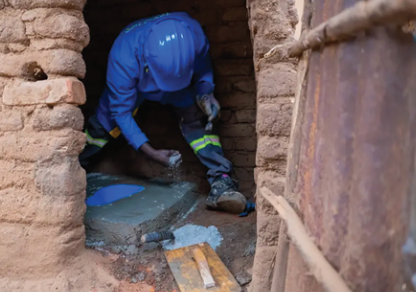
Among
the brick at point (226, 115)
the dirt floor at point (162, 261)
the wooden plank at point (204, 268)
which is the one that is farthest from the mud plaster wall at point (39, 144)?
the brick at point (226, 115)

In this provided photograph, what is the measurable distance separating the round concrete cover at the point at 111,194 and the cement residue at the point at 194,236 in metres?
0.59

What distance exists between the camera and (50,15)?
1.63m

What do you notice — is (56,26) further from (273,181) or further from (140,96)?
(273,181)

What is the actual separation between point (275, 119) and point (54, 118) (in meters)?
1.07

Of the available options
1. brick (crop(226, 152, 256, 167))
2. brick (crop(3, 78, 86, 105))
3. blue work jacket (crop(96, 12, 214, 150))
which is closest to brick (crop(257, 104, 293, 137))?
brick (crop(3, 78, 86, 105))

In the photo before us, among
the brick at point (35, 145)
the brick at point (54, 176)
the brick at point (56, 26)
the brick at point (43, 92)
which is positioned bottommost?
the brick at point (54, 176)

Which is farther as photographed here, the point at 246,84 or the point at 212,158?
the point at 246,84

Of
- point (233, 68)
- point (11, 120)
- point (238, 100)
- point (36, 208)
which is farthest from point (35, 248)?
point (233, 68)

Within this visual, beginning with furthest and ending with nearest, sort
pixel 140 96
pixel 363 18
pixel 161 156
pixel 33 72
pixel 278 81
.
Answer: pixel 140 96, pixel 161 156, pixel 33 72, pixel 278 81, pixel 363 18

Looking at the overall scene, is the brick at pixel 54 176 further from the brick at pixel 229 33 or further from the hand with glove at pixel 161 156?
the brick at pixel 229 33

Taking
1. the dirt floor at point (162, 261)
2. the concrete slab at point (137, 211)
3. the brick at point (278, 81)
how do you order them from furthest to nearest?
the concrete slab at point (137, 211) < the dirt floor at point (162, 261) < the brick at point (278, 81)

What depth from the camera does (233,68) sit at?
302 centimetres

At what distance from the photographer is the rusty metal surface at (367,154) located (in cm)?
50

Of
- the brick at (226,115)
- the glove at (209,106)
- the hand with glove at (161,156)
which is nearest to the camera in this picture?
the hand with glove at (161,156)
